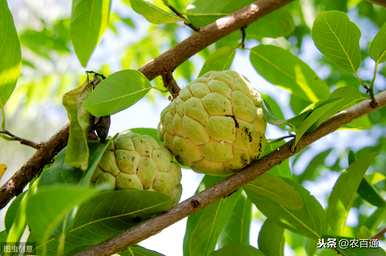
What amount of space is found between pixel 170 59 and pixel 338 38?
498 mm

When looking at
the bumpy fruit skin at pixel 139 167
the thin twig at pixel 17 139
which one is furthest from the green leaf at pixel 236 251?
the thin twig at pixel 17 139

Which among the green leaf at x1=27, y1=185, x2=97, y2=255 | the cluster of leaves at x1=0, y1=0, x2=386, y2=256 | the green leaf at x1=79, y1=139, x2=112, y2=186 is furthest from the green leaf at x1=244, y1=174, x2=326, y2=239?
the green leaf at x1=27, y1=185, x2=97, y2=255

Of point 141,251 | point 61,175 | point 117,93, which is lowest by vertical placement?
point 141,251

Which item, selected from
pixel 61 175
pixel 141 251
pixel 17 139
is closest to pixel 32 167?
pixel 17 139

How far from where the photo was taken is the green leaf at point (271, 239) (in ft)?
5.88

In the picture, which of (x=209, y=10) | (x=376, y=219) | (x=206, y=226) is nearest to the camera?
(x=206, y=226)

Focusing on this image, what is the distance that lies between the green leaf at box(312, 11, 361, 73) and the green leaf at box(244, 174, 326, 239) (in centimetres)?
38

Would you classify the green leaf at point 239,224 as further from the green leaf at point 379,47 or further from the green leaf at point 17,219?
the green leaf at point 17,219

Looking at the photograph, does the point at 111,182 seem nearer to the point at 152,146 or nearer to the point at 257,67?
the point at 152,146

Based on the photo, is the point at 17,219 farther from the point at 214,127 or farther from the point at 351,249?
the point at 351,249

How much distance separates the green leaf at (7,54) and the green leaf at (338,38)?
2.71 feet

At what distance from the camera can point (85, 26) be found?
1.78 meters

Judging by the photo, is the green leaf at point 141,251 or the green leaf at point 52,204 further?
the green leaf at point 141,251

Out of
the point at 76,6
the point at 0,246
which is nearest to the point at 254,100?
the point at 76,6
